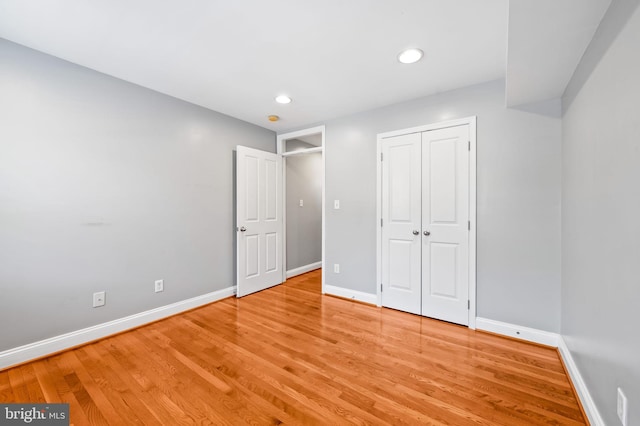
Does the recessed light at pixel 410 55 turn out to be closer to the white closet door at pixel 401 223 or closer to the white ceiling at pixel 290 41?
the white ceiling at pixel 290 41

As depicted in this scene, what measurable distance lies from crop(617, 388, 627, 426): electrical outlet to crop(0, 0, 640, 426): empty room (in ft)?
0.05

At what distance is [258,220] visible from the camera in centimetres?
374

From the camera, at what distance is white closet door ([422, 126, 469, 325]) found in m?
2.60

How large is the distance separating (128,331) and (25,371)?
2.28ft

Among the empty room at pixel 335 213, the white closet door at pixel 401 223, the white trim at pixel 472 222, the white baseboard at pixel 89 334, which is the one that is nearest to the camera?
the empty room at pixel 335 213

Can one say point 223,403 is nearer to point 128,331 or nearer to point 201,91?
point 128,331

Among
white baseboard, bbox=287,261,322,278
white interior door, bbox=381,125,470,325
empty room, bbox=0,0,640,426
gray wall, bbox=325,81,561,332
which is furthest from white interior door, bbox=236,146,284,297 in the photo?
gray wall, bbox=325,81,561,332

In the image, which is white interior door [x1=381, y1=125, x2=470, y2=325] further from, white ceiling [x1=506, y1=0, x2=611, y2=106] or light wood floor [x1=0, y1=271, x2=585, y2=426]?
white ceiling [x1=506, y1=0, x2=611, y2=106]

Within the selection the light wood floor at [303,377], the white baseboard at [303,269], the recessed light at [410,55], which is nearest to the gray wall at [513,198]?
the light wood floor at [303,377]

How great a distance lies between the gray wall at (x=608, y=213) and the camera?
3.28ft

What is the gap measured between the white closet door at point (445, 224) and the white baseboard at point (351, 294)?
62 centimetres

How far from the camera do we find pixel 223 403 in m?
1.57

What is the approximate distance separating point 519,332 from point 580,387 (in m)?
0.80

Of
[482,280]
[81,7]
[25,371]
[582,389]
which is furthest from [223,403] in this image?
[81,7]
